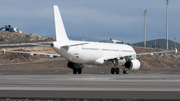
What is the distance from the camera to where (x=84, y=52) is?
35.5 metres

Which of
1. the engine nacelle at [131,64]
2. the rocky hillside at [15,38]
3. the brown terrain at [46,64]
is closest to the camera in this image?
the engine nacelle at [131,64]

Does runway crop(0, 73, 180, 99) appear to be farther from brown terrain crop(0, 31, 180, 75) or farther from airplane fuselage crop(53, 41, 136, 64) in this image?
brown terrain crop(0, 31, 180, 75)

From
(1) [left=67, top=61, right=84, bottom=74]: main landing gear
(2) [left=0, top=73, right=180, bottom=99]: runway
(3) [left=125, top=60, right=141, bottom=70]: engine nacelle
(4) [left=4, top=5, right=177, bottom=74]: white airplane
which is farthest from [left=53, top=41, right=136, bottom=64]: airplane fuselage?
(2) [left=0, top=73, right=180, bottom=99]: runway

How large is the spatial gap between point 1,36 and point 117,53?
234 feet

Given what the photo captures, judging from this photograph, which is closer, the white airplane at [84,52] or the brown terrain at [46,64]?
the white airplane at [84,52]

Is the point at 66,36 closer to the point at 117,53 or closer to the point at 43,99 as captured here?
the point at 117,53

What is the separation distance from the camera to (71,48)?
1331 inches

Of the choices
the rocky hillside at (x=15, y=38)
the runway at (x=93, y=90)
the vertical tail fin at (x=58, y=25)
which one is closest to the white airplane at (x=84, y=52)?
the vertical tail fin at (x=58, y=25)

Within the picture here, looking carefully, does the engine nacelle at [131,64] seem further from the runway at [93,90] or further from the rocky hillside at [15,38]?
the rocky hillside at [15,38]

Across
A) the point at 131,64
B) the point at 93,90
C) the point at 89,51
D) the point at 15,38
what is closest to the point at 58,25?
the point at 89,51

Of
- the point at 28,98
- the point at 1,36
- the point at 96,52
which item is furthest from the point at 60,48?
the point at 1,36

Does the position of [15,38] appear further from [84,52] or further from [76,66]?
[84,52]

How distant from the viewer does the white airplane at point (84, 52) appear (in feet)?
108

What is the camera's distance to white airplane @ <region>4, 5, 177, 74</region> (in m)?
32.9
